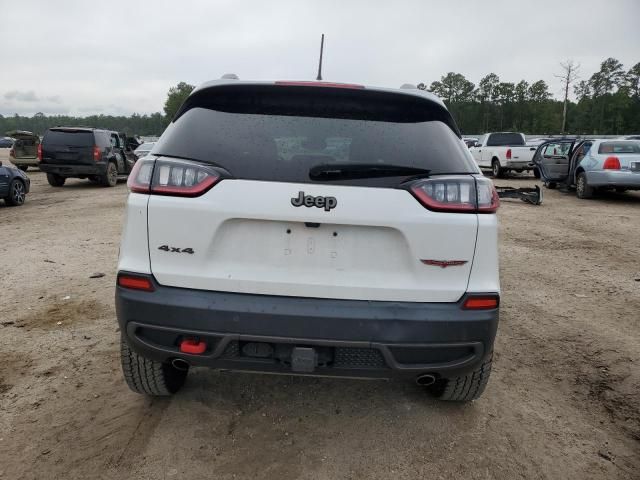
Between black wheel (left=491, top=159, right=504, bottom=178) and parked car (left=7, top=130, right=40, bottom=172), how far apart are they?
19.3 meters

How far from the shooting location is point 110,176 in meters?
16.2

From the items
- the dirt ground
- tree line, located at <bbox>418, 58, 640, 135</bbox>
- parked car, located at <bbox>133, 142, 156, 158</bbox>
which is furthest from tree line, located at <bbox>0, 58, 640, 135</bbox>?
the dirt ground

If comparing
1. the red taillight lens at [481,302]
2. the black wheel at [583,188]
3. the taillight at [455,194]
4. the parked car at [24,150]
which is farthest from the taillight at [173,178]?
the parked car at [24,150]

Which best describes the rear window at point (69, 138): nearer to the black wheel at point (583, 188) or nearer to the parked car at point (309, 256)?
the black wheel at point (583, 188)

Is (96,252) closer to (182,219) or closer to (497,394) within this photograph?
(182,219)

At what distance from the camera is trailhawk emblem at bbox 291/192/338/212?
2078mm

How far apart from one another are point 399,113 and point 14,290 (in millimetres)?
4558

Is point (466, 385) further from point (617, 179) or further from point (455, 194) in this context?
point (617, 179)

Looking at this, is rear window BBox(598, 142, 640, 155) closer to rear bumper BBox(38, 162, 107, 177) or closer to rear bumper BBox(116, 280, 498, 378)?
rear bumper BBox(116, 280, 498, 378)

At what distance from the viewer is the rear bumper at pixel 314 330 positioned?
2.10 metres

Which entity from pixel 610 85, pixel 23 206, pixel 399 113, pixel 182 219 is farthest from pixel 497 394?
pixel 610 85

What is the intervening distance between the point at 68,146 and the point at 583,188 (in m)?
15.0

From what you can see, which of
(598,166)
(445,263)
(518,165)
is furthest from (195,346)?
(518,165)

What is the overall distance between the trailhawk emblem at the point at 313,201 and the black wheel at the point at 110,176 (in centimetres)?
1546
